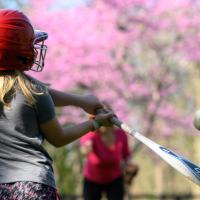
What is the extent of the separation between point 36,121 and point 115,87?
50.3 feet

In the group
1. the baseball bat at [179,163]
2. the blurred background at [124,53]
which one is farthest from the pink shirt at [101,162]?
the blurred background at [124,53]

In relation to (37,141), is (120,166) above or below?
below

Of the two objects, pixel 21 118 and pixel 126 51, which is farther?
pixel 126 51

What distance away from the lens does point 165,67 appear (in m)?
18.7

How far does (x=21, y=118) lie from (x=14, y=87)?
0.46 feet

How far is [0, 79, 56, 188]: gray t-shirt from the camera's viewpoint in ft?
11.3

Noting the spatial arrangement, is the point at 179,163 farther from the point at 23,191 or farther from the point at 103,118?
the point at 23,191

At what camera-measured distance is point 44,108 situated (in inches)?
139

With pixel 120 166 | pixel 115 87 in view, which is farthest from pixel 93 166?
pixel 115 87

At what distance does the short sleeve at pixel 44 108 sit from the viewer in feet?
11.5

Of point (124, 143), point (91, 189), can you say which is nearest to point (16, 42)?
point (91, 189)

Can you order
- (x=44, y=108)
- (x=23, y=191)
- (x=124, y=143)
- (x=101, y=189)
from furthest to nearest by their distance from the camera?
(x=124, y=143)
(x=101, y=189)
(x=44, y=108)
(x=23, y=191)

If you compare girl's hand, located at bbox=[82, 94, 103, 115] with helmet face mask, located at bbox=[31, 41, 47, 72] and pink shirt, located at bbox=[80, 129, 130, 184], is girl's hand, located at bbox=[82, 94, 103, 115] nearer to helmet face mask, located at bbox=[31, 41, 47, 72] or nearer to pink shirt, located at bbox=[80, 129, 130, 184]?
helmet face mask, located at bbox=[31, 41, 47, 72]

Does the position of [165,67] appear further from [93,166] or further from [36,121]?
[36,121]
